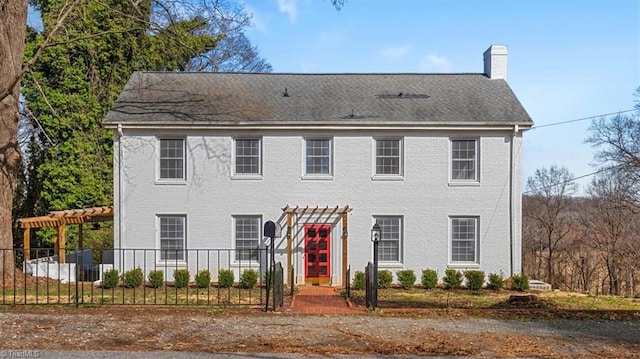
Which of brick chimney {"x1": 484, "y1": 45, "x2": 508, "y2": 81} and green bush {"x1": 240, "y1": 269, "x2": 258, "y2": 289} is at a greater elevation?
brick chimney {"x1": 484, "y1": 45, "x2": 508, "y2": 81}

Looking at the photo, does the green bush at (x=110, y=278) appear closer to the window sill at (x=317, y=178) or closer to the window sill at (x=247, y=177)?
the window sill at (x=247, y=177)

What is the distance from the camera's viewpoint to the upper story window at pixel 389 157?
58.8 ft

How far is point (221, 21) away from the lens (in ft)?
61.3

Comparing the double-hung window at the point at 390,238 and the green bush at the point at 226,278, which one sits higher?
the double-hung window at the point at 390,238

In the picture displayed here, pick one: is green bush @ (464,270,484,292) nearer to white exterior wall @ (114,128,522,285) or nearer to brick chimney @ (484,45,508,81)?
white exterior wall @ (114,128,522,285)

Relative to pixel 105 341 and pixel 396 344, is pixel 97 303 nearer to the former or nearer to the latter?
pixel 105 341

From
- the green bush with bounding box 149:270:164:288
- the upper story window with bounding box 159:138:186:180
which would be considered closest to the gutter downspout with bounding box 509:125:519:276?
the upper story window with bounding box 159:138:186:180

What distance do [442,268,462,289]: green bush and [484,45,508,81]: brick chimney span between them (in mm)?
7984

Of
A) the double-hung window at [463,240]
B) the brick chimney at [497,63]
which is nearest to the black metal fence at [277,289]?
the double-hung window at [463,240]

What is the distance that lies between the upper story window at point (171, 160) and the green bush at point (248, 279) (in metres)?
3.98

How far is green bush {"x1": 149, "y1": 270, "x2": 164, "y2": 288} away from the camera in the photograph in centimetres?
1645

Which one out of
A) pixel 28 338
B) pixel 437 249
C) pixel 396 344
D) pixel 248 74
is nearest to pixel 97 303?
pixel 28 338

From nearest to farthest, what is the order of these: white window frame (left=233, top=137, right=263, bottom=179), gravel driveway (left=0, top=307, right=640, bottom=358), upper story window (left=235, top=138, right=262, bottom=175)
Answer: gravel driveway (left=0, top=307, right=640, bottom=358)
white window frame (left=233, top=137, right=263, bottom=179)
upper story window (left=235, top=138, right=262, bottom=175)

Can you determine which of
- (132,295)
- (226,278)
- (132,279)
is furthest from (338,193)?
(132,295)
